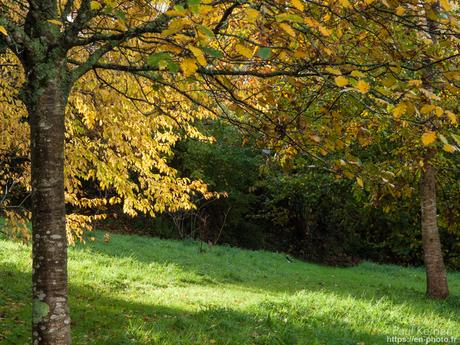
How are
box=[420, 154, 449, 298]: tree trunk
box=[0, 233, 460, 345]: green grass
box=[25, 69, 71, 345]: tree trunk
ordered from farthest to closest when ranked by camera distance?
box=[420, 154, 449, 298]: tree trunk → box=[0, 233, 460, 345]: green grass → box=[25, 69, 71, 345]: tree trunk

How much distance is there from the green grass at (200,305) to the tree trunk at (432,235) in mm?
435

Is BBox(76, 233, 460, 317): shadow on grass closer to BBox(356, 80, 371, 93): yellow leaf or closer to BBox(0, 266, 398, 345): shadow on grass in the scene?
BBox(0, 266, 398, 345): shadow on grass

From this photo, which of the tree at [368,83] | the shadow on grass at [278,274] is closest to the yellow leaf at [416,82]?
the tree at [368,83]

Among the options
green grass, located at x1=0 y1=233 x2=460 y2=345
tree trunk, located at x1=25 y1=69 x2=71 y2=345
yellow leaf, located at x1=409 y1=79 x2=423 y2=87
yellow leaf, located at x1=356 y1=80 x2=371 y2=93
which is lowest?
green grass, located at x1=0 y1=233 x2=460 y2=345

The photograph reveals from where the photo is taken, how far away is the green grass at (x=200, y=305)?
6.73 metres

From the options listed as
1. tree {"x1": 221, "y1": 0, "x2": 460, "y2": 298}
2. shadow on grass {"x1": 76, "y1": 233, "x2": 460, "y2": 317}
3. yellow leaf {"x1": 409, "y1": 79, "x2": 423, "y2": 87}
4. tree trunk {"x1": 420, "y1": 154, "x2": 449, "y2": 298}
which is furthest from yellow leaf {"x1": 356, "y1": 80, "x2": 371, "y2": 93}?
tree trunk {"x1": 420, "y1": 154, "x2": 449, "y2": 298}

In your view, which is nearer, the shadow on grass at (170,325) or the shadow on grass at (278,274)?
the shadow on grass at (170,325)

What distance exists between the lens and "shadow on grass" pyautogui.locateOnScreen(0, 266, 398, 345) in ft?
20.9

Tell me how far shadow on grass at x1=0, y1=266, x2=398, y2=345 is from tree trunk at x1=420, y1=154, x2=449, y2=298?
5.07 meters

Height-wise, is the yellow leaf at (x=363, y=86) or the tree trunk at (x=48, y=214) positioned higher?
the yellow leaf at (x=363, y=86)

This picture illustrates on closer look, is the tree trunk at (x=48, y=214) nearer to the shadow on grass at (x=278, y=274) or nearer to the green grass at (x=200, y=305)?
the green grass at (x=200, y=305)

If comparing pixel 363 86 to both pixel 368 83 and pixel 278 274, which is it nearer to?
pixel 368 83

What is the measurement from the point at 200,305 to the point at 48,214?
5.46 meters

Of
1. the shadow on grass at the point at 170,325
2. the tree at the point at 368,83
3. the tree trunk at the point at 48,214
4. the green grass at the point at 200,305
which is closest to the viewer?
the tree at the point at 368,83
